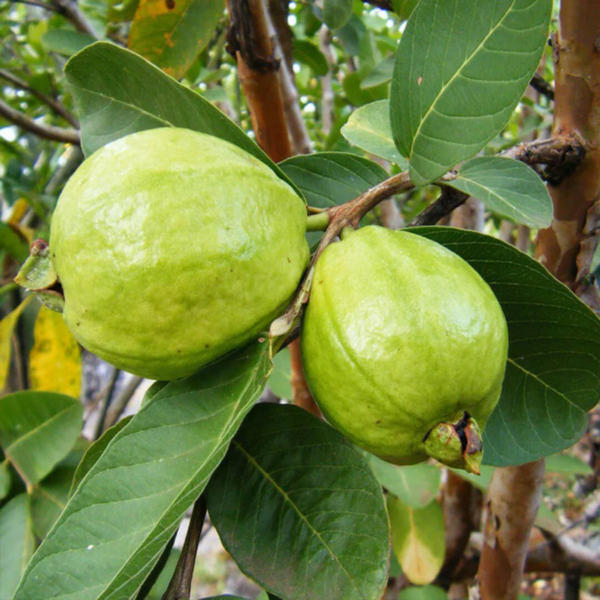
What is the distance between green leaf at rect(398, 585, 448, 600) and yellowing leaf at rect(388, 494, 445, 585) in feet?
0.35

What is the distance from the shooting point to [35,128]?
1750mm

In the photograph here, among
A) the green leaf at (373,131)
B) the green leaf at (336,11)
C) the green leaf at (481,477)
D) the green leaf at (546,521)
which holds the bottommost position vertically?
the green leaf at (546,521)

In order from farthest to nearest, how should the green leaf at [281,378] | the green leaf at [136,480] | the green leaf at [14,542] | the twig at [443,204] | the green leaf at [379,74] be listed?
the green leaf at [281,378] < the green leaf at [379,74] < the green leaf at [14,542] < the twig at [443,204] < the green leaf at [136,480]

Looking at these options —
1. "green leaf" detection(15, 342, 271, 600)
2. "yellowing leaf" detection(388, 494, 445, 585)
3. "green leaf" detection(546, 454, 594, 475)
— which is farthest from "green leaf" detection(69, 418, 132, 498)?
"green leaf" detection(546, 454, 594, 475)

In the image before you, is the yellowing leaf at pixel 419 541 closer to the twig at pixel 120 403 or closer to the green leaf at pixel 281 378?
the green leaf at pixel 281 378

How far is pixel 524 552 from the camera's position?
1311 mm

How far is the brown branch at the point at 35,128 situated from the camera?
169 centimetres

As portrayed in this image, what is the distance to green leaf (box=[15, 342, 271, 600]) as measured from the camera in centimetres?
59

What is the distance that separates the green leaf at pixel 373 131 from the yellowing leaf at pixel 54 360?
1041mm

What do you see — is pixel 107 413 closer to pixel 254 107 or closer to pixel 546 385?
pixel 254 107

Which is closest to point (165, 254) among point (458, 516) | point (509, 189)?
point (509, 189)

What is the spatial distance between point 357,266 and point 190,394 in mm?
248

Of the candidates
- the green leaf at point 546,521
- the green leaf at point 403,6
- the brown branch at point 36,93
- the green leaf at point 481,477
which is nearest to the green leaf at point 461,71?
the green leaf at point 403,6

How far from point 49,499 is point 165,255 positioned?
2.47ft
